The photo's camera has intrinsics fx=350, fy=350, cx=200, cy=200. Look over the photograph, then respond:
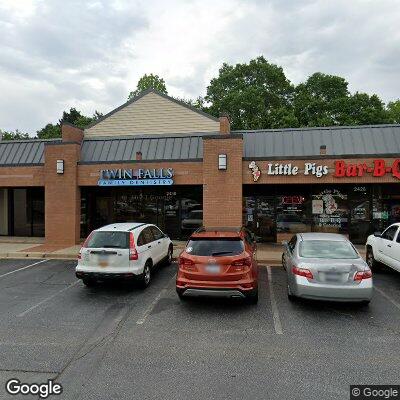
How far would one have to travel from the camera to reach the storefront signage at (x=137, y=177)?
14938 millimetres

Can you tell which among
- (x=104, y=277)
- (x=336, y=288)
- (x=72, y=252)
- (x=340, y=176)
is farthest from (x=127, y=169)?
(x=336, y=288)

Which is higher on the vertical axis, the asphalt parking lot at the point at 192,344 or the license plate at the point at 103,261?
the license plate at the point at 103,261

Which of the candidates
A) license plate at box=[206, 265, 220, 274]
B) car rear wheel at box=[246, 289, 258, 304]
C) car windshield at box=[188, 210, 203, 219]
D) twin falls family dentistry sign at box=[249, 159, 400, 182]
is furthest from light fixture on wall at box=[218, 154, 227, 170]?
license plate at box=[206, 265, 220, 274]

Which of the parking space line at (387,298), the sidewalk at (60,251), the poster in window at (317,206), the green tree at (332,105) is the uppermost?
the green tree at (332,105)

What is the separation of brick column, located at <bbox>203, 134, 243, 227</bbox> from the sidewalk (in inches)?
68.7

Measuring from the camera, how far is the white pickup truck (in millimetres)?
9156

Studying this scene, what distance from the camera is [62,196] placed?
15.6 metres

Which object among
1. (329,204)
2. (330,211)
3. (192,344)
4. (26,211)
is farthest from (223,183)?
(26,211)

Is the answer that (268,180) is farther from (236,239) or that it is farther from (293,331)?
(293,331)

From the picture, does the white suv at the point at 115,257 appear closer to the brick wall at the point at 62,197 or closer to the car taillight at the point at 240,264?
the car taillight at the point at 240,264

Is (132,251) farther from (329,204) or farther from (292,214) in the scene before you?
(329,204)

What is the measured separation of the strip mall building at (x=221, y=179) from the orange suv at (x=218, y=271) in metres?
6.91

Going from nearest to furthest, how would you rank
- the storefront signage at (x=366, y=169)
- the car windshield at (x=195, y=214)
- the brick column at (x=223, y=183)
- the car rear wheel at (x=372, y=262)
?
the car rear wheel at (x=372, y=262) → the storefront signage at (x=366, y=169) → the brick column at (x=223, y=183) → the car windshield at (x=195, y=214)

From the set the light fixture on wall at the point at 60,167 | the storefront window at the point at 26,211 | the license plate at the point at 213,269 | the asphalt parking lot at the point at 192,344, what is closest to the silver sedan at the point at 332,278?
the asphalt parking lot at the point at 192,344
